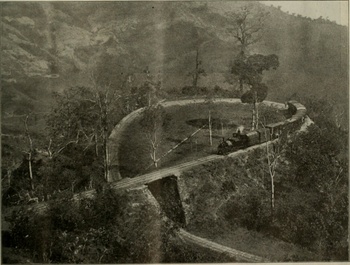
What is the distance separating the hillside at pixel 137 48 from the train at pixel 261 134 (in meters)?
0.70

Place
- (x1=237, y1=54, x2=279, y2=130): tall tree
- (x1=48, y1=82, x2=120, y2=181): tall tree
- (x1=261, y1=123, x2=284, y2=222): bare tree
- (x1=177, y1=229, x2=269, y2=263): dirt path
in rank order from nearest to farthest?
(x1=177, y1=229, x2=269, y2=263): dirt path < (x1=48, y1=82, x2=120, y2=181): tall tree < (x1=261, y1=123, x2=284, y2=222): bare tree < (x1=237, y1=54, x2=279, y2=130): tall tree

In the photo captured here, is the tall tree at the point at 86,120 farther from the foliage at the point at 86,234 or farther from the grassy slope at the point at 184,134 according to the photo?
the foliage at the point at 86,234

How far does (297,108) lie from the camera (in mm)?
12203

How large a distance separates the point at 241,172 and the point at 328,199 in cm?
242

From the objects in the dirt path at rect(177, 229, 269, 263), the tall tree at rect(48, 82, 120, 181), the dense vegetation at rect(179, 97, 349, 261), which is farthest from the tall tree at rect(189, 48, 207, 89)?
the dirt path at rect(177, 229, 269, 263)

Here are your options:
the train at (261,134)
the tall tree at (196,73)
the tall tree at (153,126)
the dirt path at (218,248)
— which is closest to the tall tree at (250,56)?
the train at (261,134)

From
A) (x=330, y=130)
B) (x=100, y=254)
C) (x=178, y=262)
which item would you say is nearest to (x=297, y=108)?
(x=330, y=130)

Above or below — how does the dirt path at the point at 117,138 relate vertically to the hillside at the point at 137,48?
below

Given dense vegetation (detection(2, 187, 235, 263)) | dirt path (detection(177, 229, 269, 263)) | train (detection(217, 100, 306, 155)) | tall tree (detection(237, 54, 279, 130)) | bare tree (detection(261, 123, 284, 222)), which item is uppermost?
tall tree (detection(237, 54, 279, 130))

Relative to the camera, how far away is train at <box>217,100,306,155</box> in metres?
11.6

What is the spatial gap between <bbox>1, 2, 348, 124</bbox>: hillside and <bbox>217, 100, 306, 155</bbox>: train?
704 mm

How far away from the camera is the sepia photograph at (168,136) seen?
29.9 feet

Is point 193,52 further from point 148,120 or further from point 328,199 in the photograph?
point 328,199

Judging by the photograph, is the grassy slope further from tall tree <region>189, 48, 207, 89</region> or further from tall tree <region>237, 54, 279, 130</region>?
tall tree <region>189, 48, 207, 89</region>
